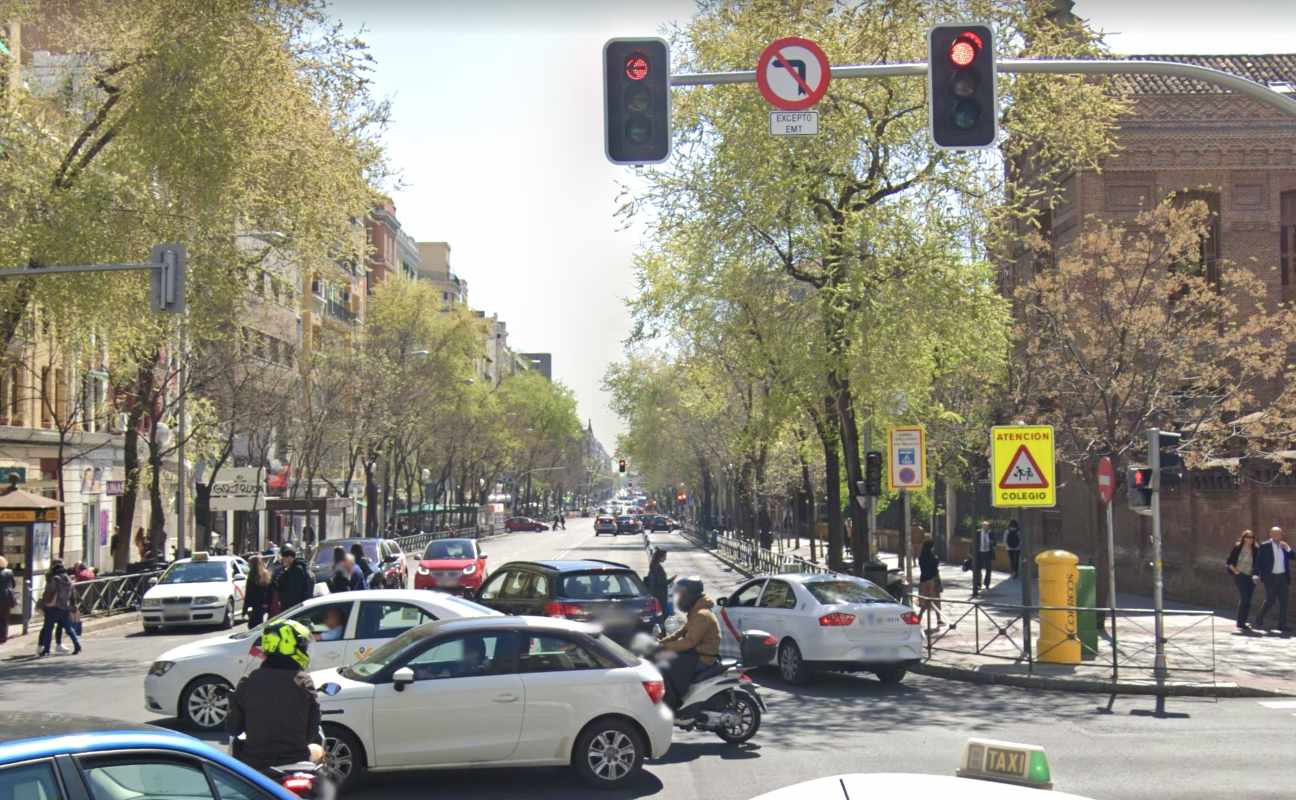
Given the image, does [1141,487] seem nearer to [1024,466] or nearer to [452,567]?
[1024,466]

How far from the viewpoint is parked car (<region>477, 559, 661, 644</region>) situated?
1805 centimetres

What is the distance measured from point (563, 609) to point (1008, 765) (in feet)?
46.0

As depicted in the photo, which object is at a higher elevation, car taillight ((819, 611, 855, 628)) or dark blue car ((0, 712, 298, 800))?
dark blue car ((0, 712, 298, 800))

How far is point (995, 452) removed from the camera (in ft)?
Result: 63.8

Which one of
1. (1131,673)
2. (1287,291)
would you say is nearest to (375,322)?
(1287,291)

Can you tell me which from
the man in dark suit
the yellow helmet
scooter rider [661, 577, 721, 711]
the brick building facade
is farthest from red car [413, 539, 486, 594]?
the yellow helmet

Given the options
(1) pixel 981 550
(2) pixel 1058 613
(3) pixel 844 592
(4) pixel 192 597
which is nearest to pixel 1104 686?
(2) pixel 1058 613

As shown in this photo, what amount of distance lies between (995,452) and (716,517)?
225 ft

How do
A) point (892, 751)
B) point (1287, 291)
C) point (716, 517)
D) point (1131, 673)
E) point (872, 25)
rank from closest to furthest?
point (892, 751), point (1131, 673), point (872, 25), point (1287, 291), point (716, 517)

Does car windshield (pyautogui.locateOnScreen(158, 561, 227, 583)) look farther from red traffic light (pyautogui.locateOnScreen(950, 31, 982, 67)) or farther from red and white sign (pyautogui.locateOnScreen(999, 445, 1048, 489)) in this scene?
red traffic light (pyautogui.locateOnScreen(950, 31, 982, 67))

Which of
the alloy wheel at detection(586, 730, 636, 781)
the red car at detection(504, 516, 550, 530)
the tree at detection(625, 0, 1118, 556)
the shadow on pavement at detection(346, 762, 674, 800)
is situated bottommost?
the red car at detection(504, 516, 550, 530)

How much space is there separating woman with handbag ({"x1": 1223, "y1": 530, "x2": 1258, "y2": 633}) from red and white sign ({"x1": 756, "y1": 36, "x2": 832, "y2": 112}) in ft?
50.9

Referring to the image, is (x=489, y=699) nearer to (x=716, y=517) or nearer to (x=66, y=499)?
(x=66, y=499)

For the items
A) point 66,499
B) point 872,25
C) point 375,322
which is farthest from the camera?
point 375,322
